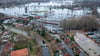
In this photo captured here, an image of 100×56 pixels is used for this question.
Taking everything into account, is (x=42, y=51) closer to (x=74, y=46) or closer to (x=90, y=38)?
(x=74, y=46)

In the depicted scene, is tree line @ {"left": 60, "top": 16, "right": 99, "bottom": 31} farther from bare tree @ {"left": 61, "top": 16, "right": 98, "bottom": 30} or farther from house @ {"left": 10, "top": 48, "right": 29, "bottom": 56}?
house @ {"left": 10, "top": 48, "right": 29, "bottom": 56}

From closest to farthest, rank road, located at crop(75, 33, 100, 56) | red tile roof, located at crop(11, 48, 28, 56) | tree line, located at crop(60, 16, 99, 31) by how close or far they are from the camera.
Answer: red tile roof, located at crop(11, 48, 28, 56), road, located at crop(75, 33, 100, 56), tree line, located at crop(60, 16, 99, 31)

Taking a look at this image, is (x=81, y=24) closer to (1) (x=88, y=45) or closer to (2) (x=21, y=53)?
(1) (x=88, y=45)

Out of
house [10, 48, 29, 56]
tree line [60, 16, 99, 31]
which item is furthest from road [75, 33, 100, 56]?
house [10, 48, 29, 56]

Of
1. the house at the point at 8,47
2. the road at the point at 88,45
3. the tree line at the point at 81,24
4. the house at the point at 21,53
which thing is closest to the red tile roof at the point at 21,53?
the house at the point at 21,53

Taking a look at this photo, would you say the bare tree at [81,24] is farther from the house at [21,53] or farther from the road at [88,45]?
the house at [21,53]

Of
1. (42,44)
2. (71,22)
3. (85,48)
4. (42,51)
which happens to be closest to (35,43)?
(42,44)

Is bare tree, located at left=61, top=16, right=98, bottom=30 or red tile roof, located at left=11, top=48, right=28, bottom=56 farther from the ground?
bare tree, located at left=61, top=16, right=98, bottom=30

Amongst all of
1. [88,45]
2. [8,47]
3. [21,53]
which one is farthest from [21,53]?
[88,45]
